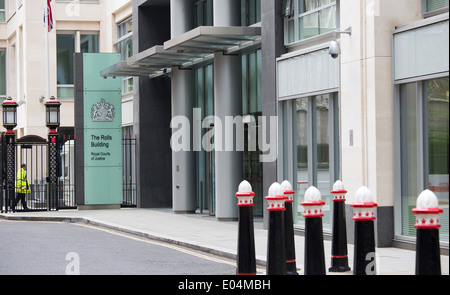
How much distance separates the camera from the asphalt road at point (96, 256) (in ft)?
41.4

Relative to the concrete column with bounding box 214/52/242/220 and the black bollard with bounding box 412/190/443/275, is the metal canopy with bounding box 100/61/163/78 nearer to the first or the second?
the concrete column with bounding box 214/52/242/220

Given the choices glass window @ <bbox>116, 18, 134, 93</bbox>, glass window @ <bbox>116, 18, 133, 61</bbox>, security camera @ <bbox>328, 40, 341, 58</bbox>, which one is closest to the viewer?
security camera @ <bbox>328, 40, 341, 58</bbox>

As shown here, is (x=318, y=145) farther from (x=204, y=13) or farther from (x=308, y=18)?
(x=204, y=13)

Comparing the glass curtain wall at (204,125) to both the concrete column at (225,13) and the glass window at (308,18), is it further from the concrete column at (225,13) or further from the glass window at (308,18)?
the glass window at (308,18)

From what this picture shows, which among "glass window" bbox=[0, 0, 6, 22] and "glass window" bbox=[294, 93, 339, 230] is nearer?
"glass window" bbox=[294, 93, 339, 230]

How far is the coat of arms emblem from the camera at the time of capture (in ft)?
91.4

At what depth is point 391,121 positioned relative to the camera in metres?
15.3

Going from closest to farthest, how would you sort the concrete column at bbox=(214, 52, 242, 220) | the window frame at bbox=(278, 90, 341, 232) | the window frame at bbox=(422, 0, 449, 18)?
the window frame at bbox=(422, 0, 449, 18), the window frame at bbox=(278, 90, 341, 232), the concrete column at bbox=(214, 52, 242, 220)

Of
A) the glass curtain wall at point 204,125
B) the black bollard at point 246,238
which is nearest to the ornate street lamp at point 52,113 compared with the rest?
the glass curtain wall at point 204,125

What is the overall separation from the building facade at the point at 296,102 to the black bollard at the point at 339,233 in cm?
284

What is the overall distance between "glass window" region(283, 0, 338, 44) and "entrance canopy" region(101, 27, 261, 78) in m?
1.28

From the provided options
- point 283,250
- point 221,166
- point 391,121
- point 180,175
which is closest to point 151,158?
point 180,175

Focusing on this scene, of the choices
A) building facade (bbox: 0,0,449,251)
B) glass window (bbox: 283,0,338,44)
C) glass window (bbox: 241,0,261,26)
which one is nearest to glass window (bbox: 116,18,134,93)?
building facade (bbox: 0,0,449,251)

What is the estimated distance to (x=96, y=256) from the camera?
14.7 m
